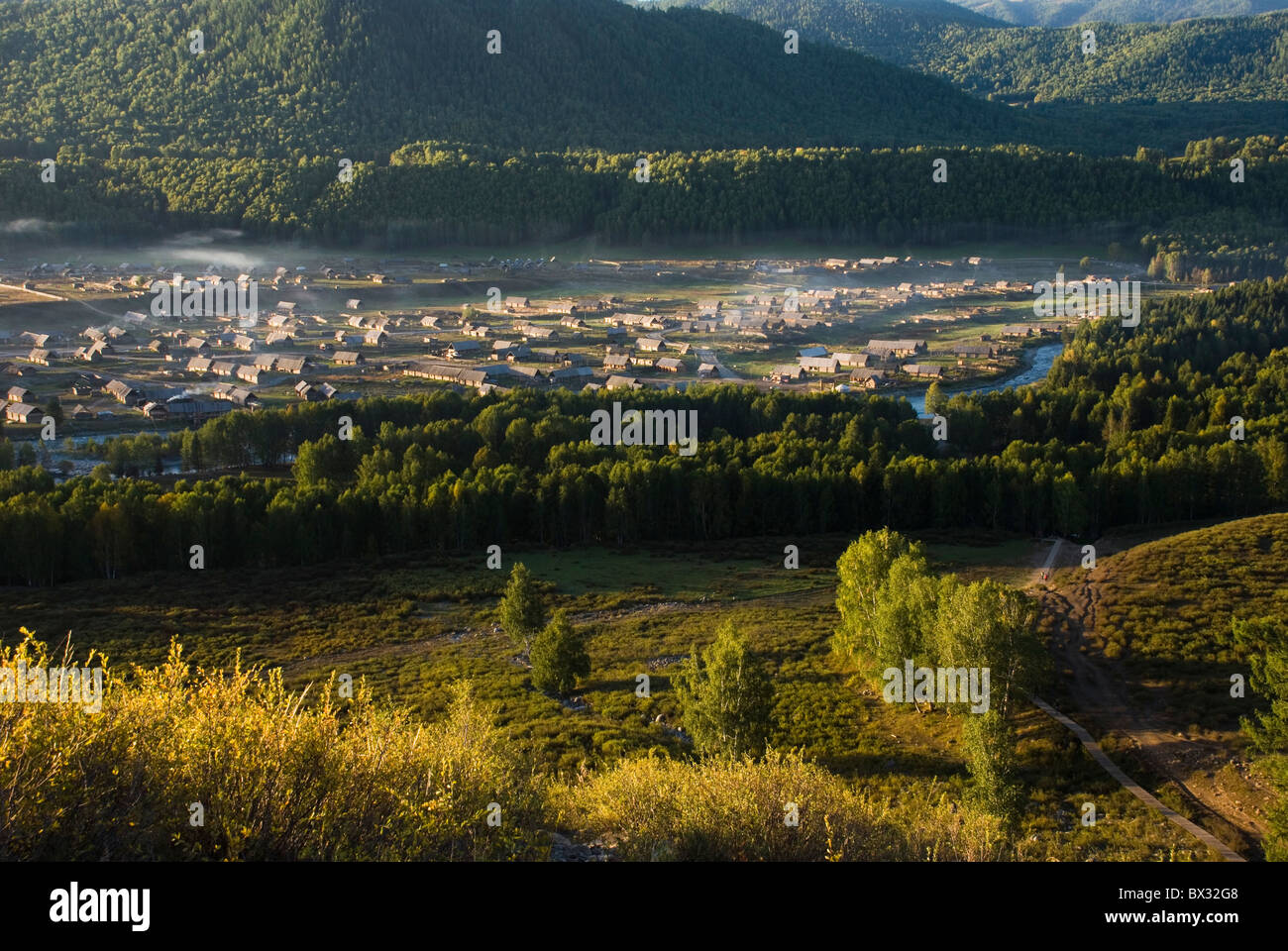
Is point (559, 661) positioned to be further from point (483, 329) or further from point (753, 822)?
point (483, 329)

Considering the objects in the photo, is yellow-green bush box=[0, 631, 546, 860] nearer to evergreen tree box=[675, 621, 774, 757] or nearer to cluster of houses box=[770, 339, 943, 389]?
evergreen tree box=[675, 621, 774, 757]

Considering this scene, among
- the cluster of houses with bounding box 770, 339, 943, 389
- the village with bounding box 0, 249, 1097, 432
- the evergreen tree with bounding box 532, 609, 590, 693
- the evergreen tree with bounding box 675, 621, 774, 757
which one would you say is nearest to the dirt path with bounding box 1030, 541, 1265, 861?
the evergreen tree with bounding box 675, 621, 774, 757

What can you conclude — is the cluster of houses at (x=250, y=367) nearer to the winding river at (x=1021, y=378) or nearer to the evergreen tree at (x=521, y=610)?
the winding river at (x=1021, y=378)

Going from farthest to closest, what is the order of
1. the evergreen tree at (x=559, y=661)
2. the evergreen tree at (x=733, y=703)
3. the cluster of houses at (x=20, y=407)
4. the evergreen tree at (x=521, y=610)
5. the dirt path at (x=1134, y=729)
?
the cluster of houses at (x=20, y=407)
the evergreen tree at (x=521, y=610)
the evergreen tree at (x=559, y=661)
the evergreen tree at (x=733, y=703)
the dirt path at (x=1134, y=729)

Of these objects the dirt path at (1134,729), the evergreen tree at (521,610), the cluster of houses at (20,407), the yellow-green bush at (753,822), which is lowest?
the dirt path at (1134,729)

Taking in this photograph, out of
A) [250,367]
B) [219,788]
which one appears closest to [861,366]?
[250,367]

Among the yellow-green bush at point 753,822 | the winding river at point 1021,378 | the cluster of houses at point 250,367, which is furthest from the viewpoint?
the cluster of houses at point 250,367

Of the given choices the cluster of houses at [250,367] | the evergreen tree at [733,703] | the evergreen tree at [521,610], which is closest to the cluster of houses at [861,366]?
the cluster of houses at [250,367]
